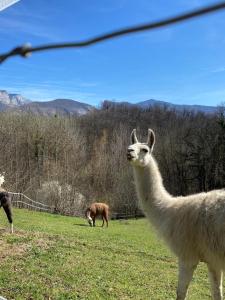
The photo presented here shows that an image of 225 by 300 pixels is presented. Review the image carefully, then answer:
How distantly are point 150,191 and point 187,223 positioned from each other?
0.71 meters

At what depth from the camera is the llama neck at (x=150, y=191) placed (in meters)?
5.32

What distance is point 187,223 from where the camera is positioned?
191 inches

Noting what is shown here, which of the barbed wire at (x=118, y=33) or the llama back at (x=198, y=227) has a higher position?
the barbed wire at (x=118, y=33)

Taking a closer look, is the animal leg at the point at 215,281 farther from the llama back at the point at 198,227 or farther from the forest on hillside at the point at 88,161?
the forest on hillside at the point at 88,161

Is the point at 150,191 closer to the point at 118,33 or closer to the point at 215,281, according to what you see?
the point at 215,281

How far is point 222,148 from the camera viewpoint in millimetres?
46656

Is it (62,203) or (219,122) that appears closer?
(62,203)

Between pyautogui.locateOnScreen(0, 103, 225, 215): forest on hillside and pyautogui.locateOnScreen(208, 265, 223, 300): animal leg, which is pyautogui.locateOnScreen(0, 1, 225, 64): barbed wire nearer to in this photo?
pyautogui.locateOnScreen(208, 265, 223, 300): animal leg

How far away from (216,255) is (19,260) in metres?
3.83

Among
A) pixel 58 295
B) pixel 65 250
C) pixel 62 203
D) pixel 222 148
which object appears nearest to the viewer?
pixel 58 295

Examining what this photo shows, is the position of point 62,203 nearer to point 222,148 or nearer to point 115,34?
point 222,148

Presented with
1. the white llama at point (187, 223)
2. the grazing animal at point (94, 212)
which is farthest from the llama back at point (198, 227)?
the grazing animal at point (94, 212)

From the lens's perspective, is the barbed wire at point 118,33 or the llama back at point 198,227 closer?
the barbed wire at point 118,33

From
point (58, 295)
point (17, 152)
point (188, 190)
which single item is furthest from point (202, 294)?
point (188, 190)
